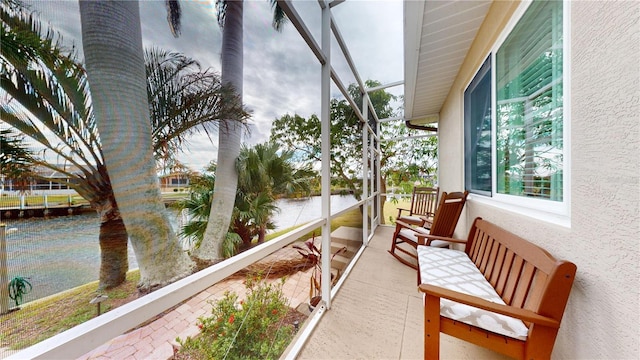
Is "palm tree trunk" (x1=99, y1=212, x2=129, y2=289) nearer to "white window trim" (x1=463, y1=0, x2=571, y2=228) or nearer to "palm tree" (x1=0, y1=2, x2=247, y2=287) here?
"palm tree" (x1=0, y1=2, x2=247, y2=287)

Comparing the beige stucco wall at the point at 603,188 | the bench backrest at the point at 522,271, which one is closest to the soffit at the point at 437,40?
the beige stucco wall at the point at 603,188

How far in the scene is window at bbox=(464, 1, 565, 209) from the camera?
1.17m

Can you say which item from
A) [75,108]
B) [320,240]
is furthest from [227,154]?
[320,240]

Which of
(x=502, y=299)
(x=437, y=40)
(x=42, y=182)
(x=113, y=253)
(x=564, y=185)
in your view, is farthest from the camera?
(x=437, y=40)

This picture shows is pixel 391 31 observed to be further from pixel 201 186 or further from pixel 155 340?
pixel 155 340

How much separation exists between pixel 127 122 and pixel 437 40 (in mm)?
2907

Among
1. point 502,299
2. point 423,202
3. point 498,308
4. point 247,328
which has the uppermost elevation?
point 423,202

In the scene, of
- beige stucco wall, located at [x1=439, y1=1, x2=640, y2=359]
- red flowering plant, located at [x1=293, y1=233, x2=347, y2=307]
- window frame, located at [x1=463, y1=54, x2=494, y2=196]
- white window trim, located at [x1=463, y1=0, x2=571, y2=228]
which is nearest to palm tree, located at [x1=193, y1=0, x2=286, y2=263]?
red flowering plant, located at [x1=293, y1=233, x2=347, y2=307]

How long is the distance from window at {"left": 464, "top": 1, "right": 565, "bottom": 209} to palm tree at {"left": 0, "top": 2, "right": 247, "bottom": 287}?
1920 mm

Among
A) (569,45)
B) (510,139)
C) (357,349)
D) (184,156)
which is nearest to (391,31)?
(510,139)

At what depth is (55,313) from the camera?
50 cm

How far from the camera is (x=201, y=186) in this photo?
845 millimetres

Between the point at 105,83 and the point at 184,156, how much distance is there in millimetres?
296

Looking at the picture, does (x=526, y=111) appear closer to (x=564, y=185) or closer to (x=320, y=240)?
(x=564, y=185)
